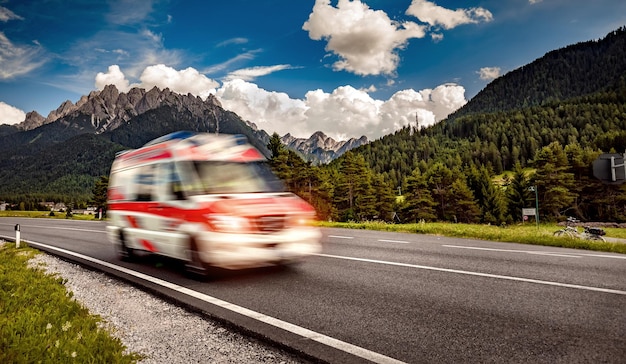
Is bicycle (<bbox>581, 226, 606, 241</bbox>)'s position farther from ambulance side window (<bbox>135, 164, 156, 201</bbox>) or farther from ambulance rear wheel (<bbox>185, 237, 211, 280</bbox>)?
ambulance side window (<bbox>135, 164, 156, 201</bbox>)

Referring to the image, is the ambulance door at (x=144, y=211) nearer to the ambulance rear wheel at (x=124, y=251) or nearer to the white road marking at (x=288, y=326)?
the ambulance rear wheel at (x=124, y=251)

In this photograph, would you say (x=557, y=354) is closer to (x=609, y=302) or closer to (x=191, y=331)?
(x=609, y=302)

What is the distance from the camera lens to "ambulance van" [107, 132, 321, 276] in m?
6.27

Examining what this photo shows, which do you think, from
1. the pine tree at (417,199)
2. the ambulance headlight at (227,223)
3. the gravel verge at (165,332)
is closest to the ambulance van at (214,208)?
the ambulance headlight at (227,223)

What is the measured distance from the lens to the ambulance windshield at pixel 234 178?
22.4 ft

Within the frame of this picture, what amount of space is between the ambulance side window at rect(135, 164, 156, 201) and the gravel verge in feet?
7.03

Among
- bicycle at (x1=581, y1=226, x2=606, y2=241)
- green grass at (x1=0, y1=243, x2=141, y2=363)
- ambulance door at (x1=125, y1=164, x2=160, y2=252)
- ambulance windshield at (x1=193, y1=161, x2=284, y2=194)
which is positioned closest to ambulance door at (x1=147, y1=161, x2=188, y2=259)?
ambulance door at (x1=125, y1=164, x2=160, y2=252)

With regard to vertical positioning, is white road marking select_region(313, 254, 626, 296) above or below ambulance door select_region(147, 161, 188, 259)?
below

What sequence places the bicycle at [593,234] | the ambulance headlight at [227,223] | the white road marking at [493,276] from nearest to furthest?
the white road marking at [493,276]
the ambulance headlight at [227,223]
the bicycle at [593,234]

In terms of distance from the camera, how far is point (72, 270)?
825 cm

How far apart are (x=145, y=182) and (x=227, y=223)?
3.02 m

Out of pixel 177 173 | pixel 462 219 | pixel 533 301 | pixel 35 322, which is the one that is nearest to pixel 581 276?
pixel 533 301

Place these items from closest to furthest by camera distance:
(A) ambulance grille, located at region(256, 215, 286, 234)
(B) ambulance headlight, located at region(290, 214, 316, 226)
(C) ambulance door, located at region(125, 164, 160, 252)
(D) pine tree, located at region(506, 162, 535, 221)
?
(A) ambulance grille, located at region(256, 215, 286, 234), (B) ambulance headlight, located at region(290, 214, 316, 226), (C) ambulance door, located at region(125, 164, 160, 252), (D) pine tree, located at region(506, 162, 535, 221)

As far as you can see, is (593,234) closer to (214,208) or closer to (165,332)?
(214,208)
